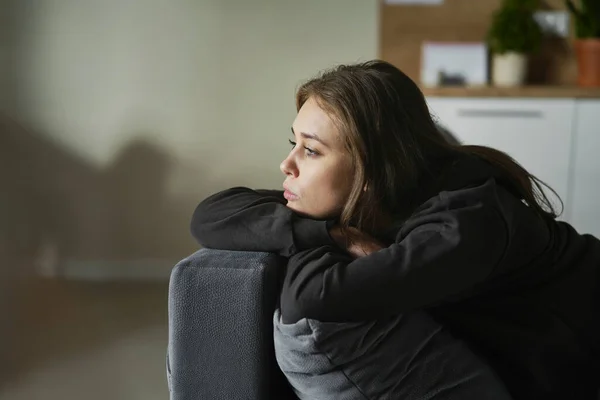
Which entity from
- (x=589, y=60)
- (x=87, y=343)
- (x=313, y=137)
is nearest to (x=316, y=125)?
(x=313, y=137)

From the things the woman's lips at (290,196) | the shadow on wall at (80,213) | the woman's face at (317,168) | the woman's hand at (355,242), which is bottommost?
the shadow on wall at (80,213)

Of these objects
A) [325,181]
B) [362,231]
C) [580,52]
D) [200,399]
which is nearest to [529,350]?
[362,231]

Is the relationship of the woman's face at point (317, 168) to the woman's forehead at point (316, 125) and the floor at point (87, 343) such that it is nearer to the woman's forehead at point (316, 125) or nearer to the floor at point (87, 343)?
the woman's forehead at point (316, 125)

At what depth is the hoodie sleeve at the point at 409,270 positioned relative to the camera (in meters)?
1.12

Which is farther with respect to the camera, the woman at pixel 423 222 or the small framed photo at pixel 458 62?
the small framed photo at pixel 458 62

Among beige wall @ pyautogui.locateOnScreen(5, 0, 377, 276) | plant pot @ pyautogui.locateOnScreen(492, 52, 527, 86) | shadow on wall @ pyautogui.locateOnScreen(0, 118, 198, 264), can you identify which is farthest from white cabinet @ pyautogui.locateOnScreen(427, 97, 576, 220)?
shadow on wall @ pyautogui.locateOnScreen(0, 118, 198, 264)

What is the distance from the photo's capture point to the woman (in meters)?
1.21

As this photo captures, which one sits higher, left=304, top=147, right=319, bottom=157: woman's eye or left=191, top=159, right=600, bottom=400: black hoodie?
left=304, top=147, right=319, bottom=157: woman's eye

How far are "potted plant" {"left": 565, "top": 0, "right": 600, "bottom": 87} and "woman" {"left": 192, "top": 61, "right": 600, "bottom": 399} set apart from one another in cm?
216

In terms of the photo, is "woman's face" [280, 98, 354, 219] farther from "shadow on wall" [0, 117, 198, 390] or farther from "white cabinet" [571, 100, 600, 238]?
"white cabinet" [571, 100, 600, 238]

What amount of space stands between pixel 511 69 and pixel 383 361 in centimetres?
244

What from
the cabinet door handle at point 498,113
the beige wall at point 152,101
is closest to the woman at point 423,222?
the cabinet door handle at point 498,113

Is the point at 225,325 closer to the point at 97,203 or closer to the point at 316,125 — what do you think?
the point at 316,125

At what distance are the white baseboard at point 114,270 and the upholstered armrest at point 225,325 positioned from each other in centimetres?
238
